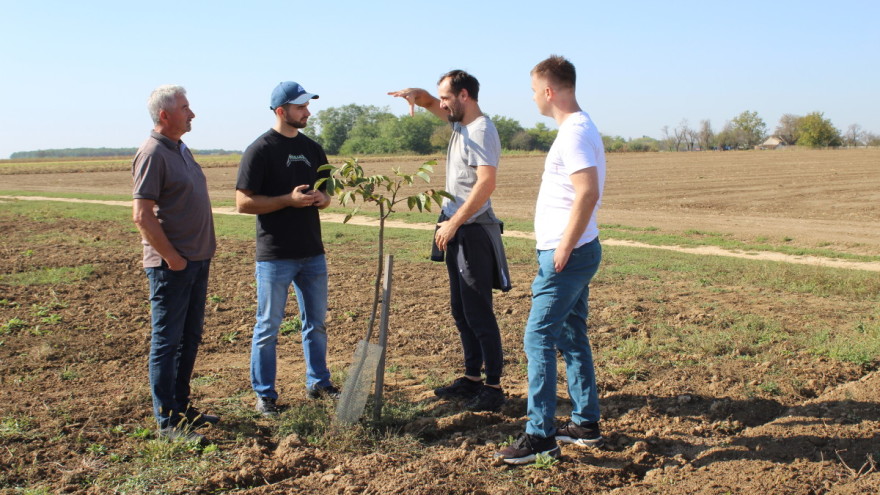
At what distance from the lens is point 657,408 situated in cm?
444

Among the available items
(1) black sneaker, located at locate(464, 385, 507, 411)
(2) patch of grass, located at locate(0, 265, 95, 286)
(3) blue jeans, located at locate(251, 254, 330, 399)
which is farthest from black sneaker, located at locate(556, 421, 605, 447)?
(2) patch of grass, located at locate(0, 265, 95, 286)

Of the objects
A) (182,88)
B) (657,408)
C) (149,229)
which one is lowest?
(657,408)

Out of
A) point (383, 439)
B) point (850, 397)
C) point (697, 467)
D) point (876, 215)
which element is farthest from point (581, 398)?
point (876, 215)

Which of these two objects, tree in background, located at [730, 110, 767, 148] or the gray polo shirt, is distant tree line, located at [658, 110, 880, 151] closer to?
tree in background, located at [730, 110, 767, 148]

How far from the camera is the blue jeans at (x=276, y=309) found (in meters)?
4.36

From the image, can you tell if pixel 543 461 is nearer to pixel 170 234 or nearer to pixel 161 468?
pixel 161 468

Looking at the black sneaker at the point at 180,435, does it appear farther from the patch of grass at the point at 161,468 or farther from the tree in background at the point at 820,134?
the tree in background at the point at 820,134

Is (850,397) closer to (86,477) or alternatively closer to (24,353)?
(86,477)

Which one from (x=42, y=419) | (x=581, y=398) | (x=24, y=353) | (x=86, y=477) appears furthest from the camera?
(x=24, y=353)

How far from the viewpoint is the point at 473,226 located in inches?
168

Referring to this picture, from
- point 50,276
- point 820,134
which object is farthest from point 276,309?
point 820,134

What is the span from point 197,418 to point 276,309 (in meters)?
0.79

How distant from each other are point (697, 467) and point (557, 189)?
1586 mm

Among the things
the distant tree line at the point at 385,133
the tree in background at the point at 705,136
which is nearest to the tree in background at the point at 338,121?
the distant tree line at the point at 385,133
